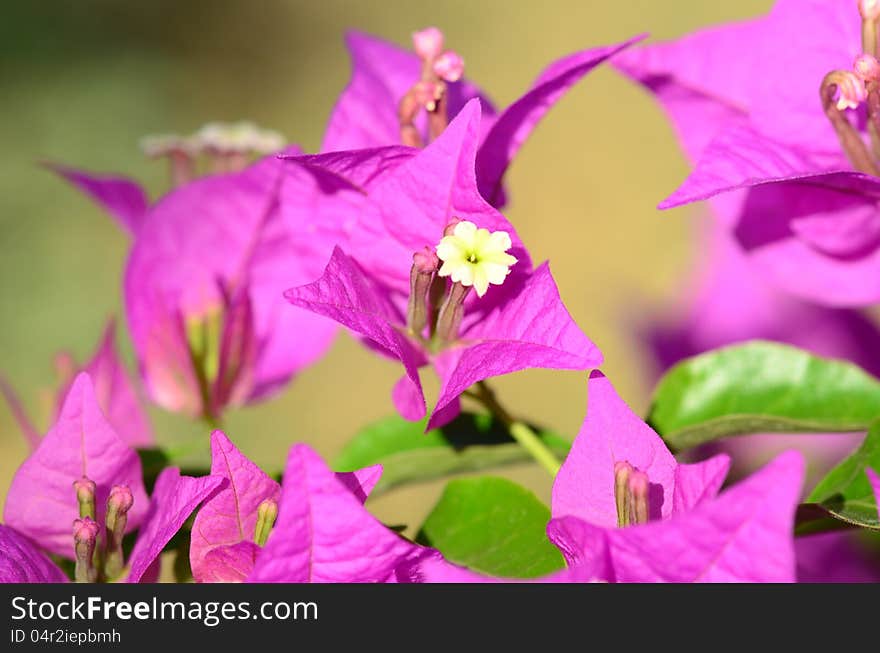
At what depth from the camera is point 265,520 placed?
0.58 meters

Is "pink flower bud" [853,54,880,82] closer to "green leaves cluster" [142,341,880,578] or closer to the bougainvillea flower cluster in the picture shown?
the bougainvillea flower cluster

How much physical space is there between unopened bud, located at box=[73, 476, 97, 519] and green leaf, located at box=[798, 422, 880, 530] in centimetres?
40

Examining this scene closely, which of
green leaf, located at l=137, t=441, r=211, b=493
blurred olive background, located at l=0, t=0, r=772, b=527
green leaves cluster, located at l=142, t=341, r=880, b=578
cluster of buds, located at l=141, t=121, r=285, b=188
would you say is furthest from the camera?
blurred olive background, located at l=0, t=0, r=772, b=527

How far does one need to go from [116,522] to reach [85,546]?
0.07 ft

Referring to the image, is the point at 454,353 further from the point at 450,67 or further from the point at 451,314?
the point at 450,67

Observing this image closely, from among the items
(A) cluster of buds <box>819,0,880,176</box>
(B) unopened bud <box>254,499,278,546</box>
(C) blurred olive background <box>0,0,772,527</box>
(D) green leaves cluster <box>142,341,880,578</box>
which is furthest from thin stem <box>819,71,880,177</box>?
(C) blurred olive background <box>0,0,772,527</box>

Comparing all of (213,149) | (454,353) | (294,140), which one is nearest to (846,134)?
(454,353)

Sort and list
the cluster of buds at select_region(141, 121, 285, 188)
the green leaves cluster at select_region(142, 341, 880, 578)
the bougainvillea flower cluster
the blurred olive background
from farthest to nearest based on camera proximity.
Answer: the blurred olive background
the cluster of buds at select_region(141, 121, 285, 188)
the green leaves cluster at select_region(142, 341, 880, 578)
the bougainvillea flower cluster

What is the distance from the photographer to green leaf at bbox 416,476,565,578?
2.00 feet

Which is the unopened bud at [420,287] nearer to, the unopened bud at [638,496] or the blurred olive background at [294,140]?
the unopened bud at [638,496]

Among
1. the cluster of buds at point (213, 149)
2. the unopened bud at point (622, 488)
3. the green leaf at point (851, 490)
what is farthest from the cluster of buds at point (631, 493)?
the cluster of buds at point (213, 149)
